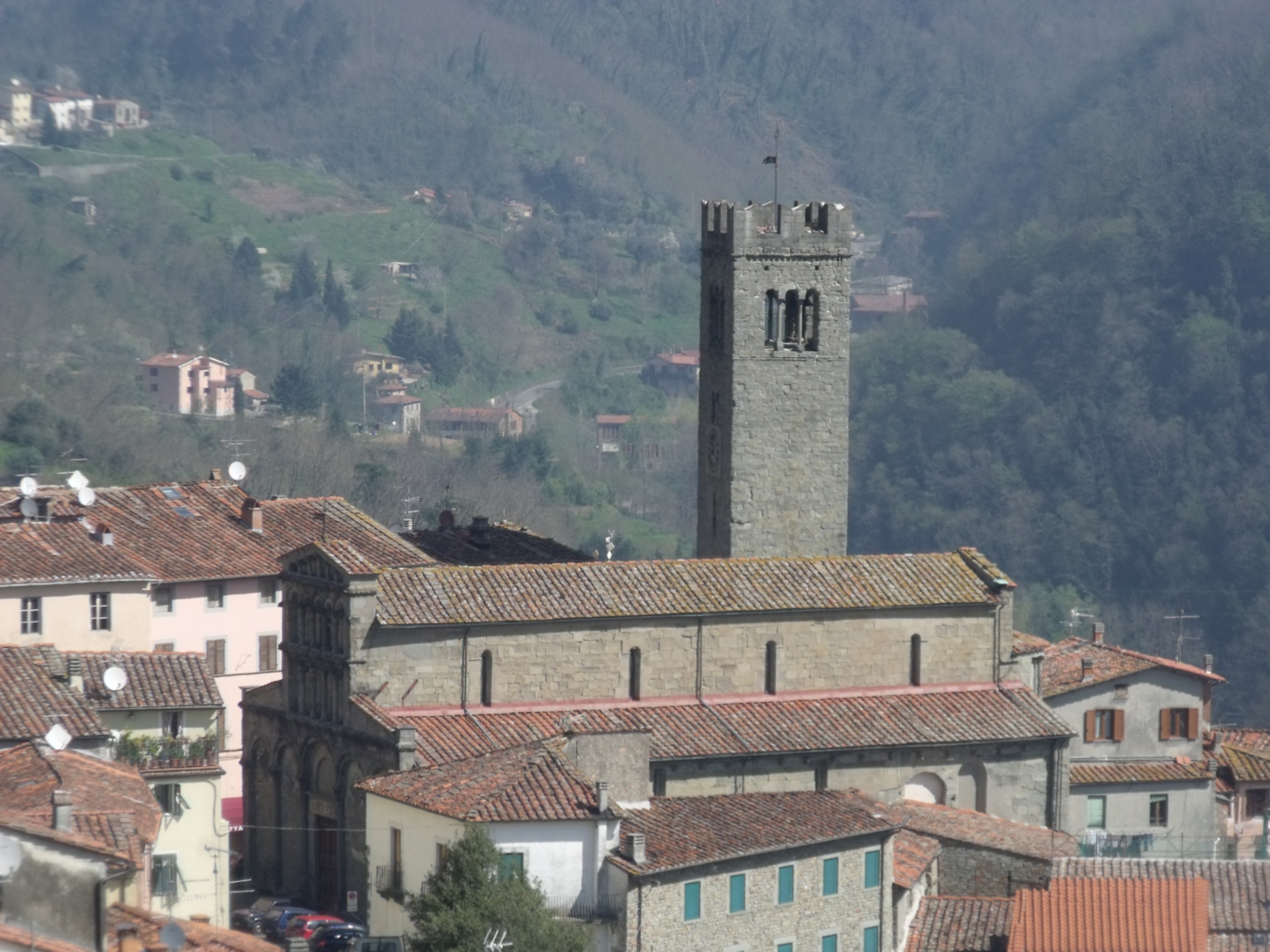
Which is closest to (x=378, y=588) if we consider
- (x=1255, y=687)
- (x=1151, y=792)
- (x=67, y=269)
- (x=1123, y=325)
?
(x=1151, y=792)

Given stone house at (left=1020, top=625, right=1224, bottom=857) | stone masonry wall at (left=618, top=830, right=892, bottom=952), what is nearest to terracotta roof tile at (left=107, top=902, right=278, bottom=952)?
stone masonry wall at (left=618, top=830, right=892, bottom=952)

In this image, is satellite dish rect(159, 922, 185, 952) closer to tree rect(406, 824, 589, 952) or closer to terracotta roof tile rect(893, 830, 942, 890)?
tree rect(406, 824, 589, 952)

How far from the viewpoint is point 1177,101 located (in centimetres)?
19962

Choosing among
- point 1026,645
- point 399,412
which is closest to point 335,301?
point 399,412

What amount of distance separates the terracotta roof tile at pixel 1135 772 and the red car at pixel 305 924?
18629 mm

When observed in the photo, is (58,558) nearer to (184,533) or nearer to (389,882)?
(184,533)

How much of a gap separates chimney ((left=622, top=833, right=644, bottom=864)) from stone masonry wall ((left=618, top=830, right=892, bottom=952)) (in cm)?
45

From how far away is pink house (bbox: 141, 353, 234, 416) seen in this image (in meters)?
162

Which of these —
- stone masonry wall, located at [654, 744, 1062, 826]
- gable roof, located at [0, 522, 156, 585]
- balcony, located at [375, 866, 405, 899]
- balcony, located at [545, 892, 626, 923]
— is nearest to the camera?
balcony, located at [545, 892, 626, 923]

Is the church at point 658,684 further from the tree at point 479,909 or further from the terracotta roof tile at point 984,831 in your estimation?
the tree at point 479,909

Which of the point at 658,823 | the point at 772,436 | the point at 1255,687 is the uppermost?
the point at 772,436

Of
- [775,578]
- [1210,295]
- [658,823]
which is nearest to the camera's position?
[658,823]

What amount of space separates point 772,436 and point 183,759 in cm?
1852

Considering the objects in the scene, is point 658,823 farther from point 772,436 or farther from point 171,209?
point 171,209
